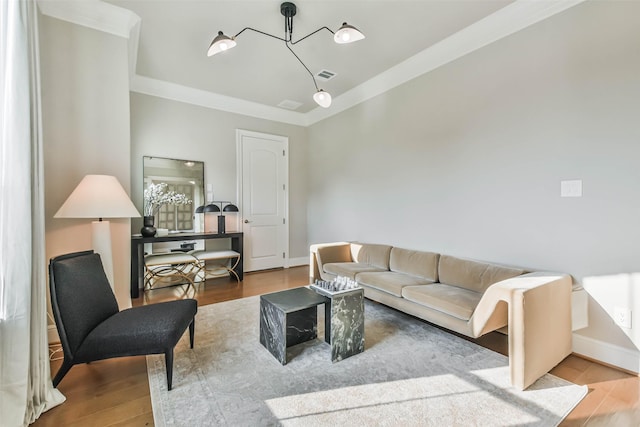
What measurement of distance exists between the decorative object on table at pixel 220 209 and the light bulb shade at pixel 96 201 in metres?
2.01

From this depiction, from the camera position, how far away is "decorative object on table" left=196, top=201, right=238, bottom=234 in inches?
174

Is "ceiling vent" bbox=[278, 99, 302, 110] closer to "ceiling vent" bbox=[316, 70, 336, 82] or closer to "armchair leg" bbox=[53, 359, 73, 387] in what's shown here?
"ceiling vent" bbox=[316, 70, 336, 82]

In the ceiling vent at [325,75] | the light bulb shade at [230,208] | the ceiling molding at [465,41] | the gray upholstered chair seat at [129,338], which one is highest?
the ceiling vent at [325,75]

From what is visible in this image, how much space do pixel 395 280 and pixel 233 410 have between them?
6.19 ft

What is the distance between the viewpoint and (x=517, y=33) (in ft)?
8.45

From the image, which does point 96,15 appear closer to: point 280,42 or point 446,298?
point 280,42

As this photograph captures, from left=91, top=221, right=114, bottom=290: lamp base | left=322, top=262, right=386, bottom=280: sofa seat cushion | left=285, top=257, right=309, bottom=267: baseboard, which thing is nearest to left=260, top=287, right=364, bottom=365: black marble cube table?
left=322, top=262, right=386, bottom=280: sofa seat cushion

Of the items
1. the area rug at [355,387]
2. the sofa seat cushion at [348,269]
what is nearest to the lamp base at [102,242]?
the area rug at [355,387]

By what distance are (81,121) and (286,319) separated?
2539mm

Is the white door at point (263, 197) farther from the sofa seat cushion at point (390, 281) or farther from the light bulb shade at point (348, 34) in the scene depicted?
the light bulb shade at point (348, 34)

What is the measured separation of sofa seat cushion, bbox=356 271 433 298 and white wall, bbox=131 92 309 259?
259 cm

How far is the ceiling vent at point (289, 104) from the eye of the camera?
4893 millimetres

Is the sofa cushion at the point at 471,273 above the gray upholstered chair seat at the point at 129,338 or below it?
above

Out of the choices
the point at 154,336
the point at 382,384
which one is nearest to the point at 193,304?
the point at 154,336
